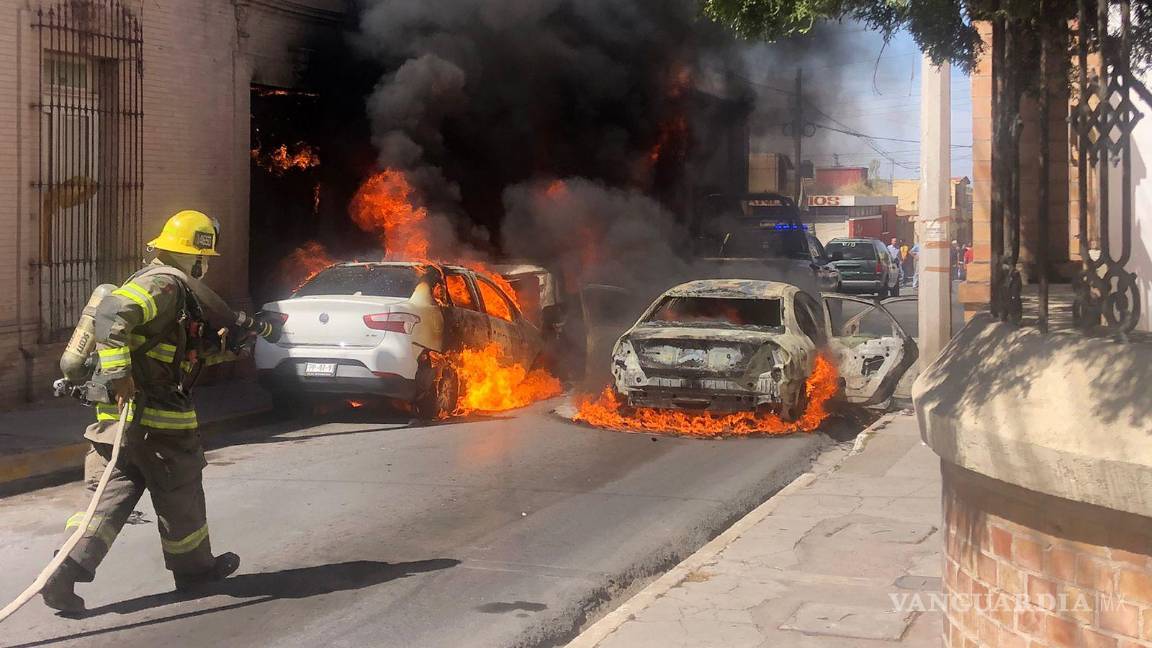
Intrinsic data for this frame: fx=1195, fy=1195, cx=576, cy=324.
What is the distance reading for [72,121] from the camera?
1209 cm

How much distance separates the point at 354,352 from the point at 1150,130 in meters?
7.14

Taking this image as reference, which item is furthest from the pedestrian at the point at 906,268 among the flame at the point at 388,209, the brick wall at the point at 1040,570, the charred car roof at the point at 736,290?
the brick wall at the point at 1040,570

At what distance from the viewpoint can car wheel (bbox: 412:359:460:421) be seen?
10.8 metres

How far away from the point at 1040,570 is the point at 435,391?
8.86 meters

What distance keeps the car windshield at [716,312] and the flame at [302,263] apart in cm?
665

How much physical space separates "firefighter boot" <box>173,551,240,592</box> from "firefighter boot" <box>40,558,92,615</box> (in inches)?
19.8

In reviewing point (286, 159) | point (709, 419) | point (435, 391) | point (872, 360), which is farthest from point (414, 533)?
point (286, 159)

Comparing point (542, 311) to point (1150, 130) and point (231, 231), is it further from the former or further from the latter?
point (1150, 130)

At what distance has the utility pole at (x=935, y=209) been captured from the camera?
40.2 ft

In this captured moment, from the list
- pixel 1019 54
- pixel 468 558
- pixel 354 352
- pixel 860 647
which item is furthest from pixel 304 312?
pixel 1019 54

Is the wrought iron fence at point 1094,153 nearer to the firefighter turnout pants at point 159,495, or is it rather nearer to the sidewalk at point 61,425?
the firefighter turnout pants at point 159,495

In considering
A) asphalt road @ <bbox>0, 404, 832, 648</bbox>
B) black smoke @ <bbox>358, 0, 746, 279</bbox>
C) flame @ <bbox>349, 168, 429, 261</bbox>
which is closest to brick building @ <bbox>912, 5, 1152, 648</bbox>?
asphalt road @ <bbox>0, 404, 832, 648</bbox>

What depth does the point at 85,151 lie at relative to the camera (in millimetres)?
12289

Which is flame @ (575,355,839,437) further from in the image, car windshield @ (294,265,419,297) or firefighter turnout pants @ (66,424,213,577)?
firefighter turnout pants @ (66,424,213,577)
